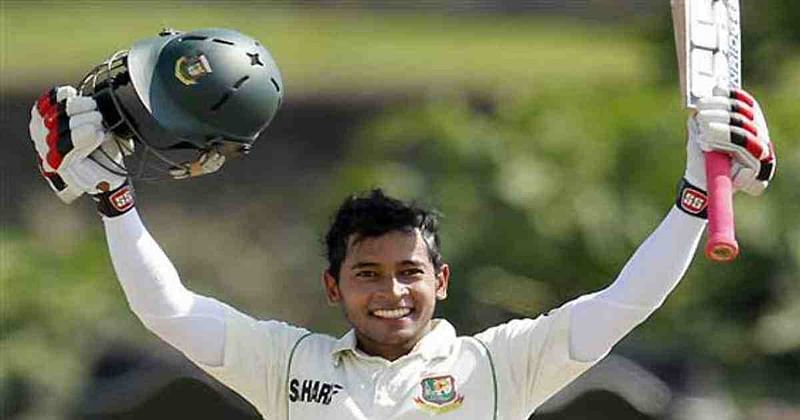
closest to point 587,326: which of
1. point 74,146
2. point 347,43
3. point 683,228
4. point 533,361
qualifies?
point 533,361

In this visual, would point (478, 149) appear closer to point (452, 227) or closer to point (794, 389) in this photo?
point (452, 227)

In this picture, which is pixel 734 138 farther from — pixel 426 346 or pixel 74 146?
pixel 74 146

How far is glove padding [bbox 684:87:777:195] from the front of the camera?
13.3 feet

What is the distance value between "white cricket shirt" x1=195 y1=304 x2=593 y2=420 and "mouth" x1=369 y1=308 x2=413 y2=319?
8 cm

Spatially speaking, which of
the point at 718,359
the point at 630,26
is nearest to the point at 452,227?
the point at 718,359

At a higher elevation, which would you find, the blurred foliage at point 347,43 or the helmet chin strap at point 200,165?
the blurred foliage at point 347,43

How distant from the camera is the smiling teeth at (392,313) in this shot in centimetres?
434

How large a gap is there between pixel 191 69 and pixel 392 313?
60 cm

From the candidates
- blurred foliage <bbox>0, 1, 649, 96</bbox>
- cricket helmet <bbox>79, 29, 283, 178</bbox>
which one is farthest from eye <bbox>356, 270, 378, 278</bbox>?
blurred foliage <bbox>0, 1, 649, 96</bbox>

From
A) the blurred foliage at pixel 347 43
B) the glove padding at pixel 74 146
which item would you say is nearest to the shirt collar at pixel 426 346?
the glove padding at pixel 74 146

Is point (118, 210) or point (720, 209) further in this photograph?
point (118, 210)

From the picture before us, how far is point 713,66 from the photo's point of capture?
4156 millimetres

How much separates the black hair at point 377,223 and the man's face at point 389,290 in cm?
1

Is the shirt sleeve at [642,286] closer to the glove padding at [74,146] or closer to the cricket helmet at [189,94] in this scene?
the cricket helmet at [189,94]
